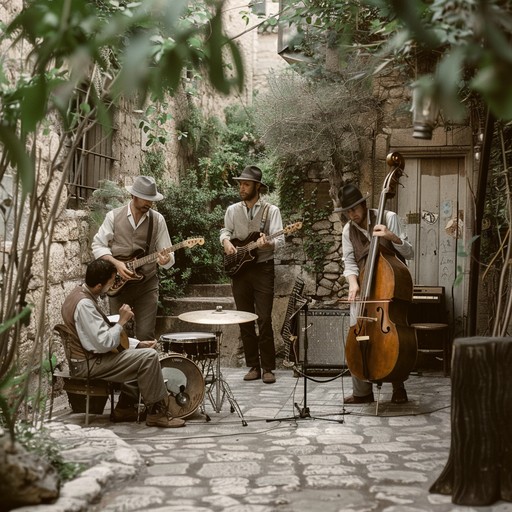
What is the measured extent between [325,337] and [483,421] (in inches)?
179

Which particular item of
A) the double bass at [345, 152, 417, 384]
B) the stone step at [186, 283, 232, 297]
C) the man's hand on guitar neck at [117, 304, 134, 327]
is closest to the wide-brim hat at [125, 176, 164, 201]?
the man's hand on guitar neck at [117, 304, 134, 327]

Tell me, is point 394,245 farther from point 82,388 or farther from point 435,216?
point 435,216

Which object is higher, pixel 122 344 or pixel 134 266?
pixel 134 266

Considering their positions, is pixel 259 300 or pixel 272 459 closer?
pixel 272 459

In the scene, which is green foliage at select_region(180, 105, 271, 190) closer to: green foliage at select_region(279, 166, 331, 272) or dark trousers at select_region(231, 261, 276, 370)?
green foliage at select_region(279, 166, 331, 272)

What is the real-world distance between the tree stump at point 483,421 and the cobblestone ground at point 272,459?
10cm

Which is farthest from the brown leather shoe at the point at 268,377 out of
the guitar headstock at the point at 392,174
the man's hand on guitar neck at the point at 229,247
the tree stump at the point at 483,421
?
the tree stump at the point at 483,421

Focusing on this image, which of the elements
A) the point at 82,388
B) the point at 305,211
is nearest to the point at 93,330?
the point at 82,388

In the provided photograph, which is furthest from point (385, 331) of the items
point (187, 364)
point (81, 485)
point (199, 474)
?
point (81, 485)

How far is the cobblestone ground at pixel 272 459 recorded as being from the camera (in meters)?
4.07

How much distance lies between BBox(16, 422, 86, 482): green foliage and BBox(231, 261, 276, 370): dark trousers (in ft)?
12.2

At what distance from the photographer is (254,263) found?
8031mm

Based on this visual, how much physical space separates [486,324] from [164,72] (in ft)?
25.9

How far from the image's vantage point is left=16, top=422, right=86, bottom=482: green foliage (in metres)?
4.25
